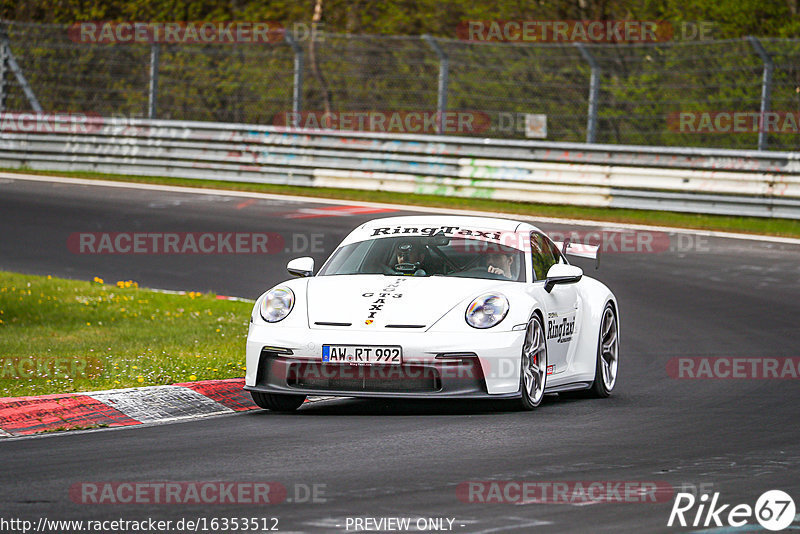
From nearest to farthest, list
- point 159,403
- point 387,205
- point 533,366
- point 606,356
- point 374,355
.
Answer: point 374,355 < point 159,403 < point 533,366 < point 606,356 < point 387,205

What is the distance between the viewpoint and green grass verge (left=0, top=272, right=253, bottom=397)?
9.39 m

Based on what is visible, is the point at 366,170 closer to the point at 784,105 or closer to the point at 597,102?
the point at 597,102

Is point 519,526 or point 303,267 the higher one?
point 303,267

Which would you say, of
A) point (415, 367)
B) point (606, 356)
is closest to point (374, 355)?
point (415, 367)

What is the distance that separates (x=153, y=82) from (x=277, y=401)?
1716 cm

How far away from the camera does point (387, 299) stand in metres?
8.54

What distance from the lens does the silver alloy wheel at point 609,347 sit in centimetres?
1005

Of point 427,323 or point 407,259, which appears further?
point 407,259

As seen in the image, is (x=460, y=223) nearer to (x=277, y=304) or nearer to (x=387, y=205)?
(x=277, y=304)

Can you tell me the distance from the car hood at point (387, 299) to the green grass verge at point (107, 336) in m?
1.31

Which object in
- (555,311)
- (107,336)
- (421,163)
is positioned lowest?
(107,336)

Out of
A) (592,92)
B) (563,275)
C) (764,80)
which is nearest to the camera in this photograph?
(563,275)

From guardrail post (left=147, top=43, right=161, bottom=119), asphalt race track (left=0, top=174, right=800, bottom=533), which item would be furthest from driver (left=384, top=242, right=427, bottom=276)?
guardrail post (left=147, top=43, right=161, bottom=119)

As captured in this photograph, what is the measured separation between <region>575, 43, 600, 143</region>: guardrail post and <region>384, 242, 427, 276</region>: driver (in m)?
12.5
